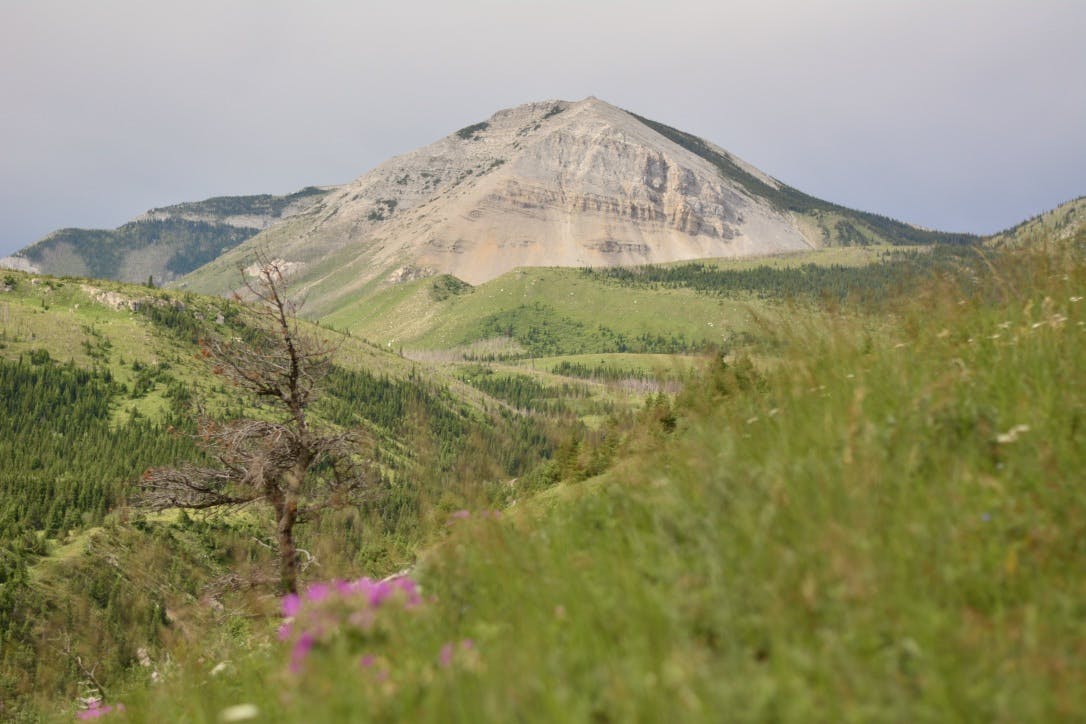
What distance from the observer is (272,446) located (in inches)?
586

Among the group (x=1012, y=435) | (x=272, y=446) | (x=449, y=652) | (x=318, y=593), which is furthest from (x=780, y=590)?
(x=272, y=446)

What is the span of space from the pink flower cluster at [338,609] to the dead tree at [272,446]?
9.50m

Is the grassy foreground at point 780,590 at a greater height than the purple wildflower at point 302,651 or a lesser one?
greater

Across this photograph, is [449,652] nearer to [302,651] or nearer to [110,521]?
[302,651]

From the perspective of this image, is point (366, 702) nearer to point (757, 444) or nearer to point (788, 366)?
point (757, 444)

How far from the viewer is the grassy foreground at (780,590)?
2.96 m

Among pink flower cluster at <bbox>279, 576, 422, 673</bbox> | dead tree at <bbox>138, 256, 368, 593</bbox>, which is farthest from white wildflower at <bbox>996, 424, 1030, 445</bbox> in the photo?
dead tree at <bbox>138, 256, 368, 593</bbox>

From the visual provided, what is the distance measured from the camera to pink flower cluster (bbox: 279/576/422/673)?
4449 mm

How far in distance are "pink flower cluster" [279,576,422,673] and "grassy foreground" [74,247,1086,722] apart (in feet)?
0.09

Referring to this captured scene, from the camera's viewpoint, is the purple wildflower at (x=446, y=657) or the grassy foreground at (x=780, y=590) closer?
the grassy foreground at (x=780, y=590)

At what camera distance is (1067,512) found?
405cm

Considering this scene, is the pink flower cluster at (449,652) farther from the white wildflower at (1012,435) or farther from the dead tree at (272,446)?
the dead tree at (272,446)

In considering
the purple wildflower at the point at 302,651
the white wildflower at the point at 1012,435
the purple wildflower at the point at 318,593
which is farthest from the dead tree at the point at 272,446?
the white wildflower at the point at 1012,435

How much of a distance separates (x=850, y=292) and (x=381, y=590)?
876cm
